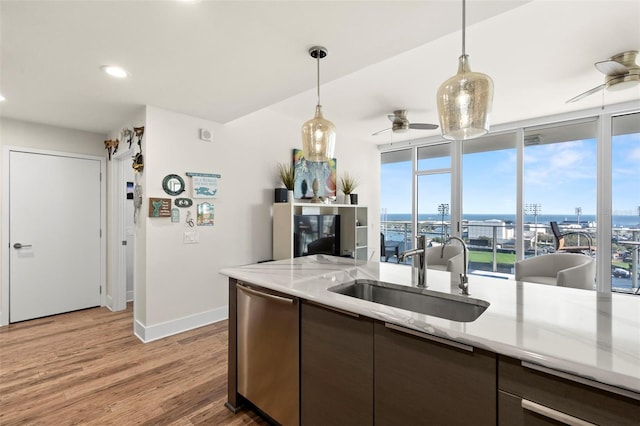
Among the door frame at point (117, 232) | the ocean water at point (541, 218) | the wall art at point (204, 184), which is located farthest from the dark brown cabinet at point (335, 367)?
the ocean water at point (541, 218)

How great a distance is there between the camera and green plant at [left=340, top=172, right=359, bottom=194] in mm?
4965

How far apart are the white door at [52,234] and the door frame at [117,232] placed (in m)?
0.29

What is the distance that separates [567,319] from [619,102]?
172 inches

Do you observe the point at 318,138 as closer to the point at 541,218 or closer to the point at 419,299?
the point at 419,299

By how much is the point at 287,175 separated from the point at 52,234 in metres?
3.09

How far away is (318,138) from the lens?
6.09ft

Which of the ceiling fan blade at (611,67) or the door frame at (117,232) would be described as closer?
the ceiling fan blade at (611,67)

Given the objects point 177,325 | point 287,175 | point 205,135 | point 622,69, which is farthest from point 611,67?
point 177,325

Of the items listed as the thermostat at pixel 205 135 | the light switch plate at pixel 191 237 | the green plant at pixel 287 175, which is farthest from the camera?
the green plant at pixel 287 175

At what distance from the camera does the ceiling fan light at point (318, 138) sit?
6.08 feet

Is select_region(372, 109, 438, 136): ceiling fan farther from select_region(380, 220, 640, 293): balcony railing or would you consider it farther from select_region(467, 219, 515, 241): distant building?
select_region(467, 219, 515, 241): distant building

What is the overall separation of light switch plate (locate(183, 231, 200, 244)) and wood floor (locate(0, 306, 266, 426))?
1009 millimetres

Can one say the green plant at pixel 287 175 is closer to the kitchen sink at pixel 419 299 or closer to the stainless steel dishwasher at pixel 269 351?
the stainless steel dishwasher at pixel 269 351

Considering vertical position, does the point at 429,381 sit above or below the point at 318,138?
below
